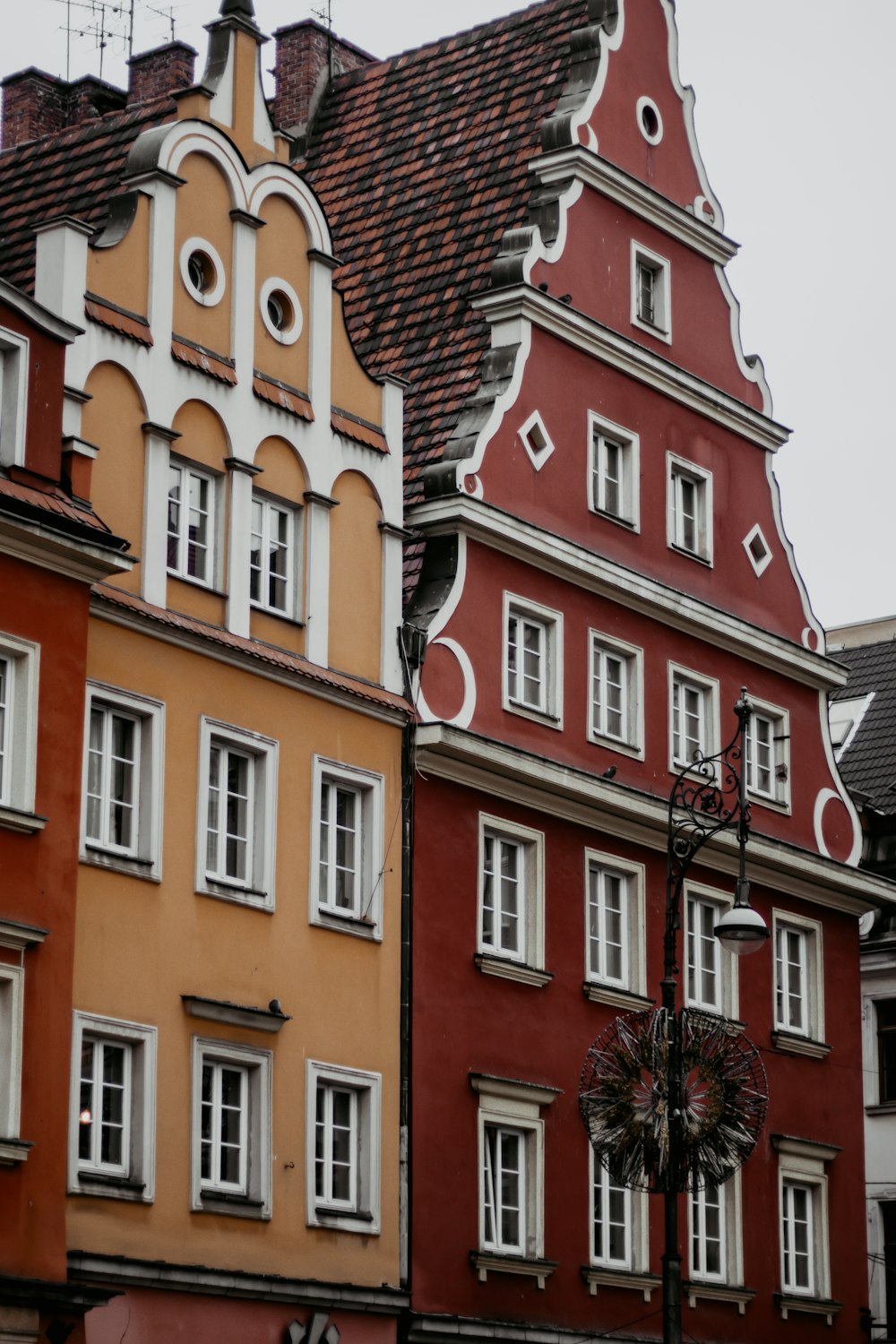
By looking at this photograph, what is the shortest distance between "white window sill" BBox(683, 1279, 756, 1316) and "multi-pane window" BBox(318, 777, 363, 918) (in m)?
7.15

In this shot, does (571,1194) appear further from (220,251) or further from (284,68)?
(284,68)

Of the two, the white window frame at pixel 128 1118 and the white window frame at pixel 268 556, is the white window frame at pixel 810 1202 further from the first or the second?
the white window frame at pixel 128 1118

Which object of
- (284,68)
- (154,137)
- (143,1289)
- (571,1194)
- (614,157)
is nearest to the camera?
(143,1289)

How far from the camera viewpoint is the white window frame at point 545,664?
108 ft

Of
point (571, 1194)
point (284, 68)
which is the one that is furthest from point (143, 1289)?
point (284, 68)

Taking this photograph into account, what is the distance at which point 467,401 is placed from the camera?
33844 millimetres

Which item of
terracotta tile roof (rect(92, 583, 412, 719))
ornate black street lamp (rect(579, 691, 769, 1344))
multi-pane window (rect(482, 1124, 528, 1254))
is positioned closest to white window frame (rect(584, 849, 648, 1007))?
ornate black street lamp (rect(579, 691, 769, 1344))

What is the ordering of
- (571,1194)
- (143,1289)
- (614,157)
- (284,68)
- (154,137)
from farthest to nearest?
(284,68) < (614,157) < (571,1194) < (154,137) < (143,1289)

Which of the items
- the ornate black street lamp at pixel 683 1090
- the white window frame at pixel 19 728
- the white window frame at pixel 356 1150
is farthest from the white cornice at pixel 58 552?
the ornate black street lamp at pixel 683 1090

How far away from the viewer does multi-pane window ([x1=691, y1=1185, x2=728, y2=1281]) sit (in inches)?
1358

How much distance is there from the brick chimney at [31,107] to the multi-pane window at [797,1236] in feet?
57.3

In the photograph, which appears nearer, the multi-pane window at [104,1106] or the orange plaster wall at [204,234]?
the multi-pane window at [104,1106]

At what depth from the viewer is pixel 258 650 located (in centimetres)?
2917

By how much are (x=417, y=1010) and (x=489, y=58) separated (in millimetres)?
14152
